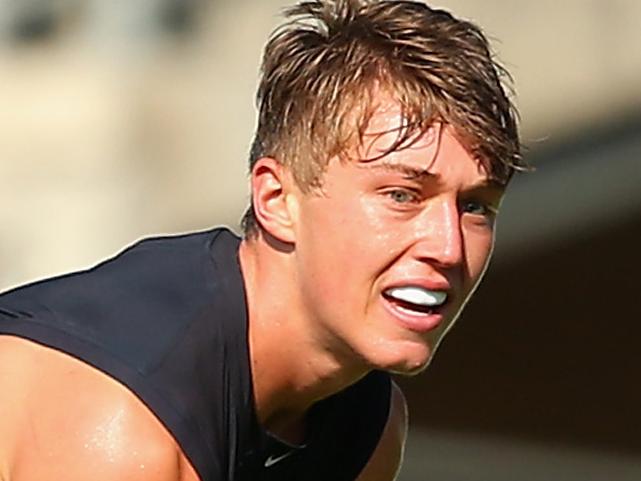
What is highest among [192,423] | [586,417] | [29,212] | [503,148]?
[503,148]

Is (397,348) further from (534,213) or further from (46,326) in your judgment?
(534,213)

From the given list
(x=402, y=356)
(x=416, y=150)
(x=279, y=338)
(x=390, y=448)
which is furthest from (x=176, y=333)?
(x=390, y=448)

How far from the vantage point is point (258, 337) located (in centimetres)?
280

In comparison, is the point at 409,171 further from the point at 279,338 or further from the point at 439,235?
the point at 279,338

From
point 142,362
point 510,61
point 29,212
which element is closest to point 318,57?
point 142,362

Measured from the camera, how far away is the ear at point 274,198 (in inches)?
108

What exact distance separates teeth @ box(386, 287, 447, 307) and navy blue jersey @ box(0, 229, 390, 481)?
253 mm

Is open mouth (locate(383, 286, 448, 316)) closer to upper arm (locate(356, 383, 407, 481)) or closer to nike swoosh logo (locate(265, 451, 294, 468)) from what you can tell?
nike swoosh logo (locate(265, 451, 294, 468))

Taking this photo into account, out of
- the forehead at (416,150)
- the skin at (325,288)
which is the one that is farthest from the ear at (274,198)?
the forehead at (416,150)

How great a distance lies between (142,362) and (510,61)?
3.33m

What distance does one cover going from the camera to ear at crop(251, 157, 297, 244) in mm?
2752

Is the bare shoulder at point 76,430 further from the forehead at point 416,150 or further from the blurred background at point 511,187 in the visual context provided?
the blurred background at point 511,187

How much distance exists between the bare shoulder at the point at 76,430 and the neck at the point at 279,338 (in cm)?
28

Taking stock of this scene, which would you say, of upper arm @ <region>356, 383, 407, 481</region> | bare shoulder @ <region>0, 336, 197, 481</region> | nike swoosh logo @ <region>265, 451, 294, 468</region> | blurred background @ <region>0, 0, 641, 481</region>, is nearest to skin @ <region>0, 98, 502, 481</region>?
bare shoulder @ <region>0, 336, 197, 481</region>
